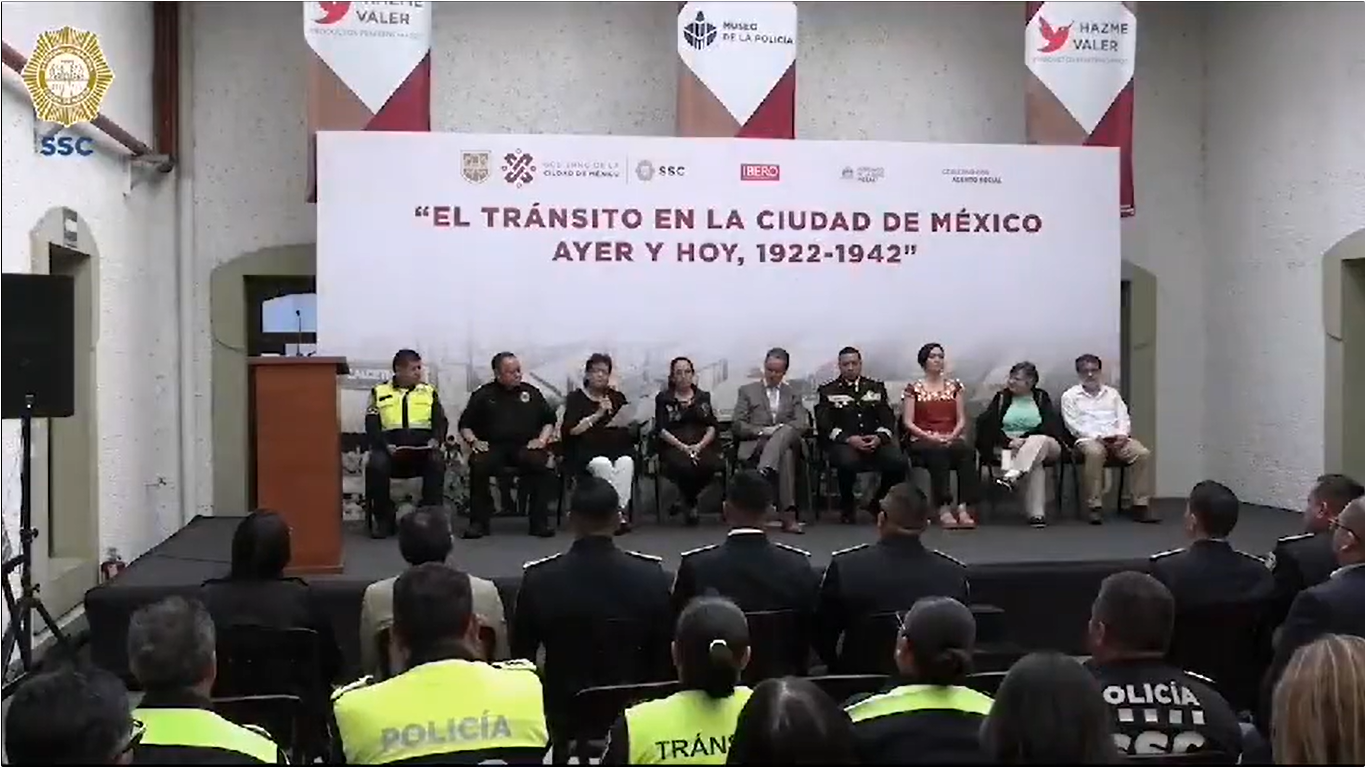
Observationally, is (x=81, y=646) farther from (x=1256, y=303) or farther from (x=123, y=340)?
(x=1256, y=303)

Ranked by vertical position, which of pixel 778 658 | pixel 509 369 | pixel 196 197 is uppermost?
pixel 196 197

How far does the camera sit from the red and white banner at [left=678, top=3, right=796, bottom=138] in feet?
23.5

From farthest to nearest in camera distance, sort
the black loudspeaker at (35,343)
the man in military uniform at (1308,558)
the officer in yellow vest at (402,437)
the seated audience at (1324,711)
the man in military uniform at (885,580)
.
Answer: the officer in yellow vest at (402,437)
the black loudspeaker at (35,343)
the man in military uniform at (1308,558)
the man in military uniform at (885,580)
the seated audience at (1324,711)

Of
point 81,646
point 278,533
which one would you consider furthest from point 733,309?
point 278,533

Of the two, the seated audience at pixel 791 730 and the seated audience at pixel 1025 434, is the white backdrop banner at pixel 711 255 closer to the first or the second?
the seated audience at pixel 1025 434

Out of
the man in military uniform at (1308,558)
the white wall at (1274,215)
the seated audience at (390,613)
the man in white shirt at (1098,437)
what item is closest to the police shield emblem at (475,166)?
the man in white shirt at (1098,437)

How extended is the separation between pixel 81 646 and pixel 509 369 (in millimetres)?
2271

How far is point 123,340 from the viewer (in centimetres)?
643

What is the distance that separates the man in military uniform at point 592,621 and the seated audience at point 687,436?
3.09 m

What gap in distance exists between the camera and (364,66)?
22.6 ft

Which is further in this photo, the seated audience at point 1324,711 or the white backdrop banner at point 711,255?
the white backdrop banner at point 711,255

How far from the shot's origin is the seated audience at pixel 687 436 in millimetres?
6434

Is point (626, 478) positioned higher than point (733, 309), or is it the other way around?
point (733, 309)

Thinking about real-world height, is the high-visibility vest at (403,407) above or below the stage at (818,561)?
above
